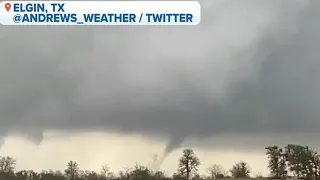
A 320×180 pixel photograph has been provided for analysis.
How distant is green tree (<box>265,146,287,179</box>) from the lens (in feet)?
382

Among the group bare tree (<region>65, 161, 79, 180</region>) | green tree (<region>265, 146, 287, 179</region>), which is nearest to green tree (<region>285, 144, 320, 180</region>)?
green tree (<region>265, 146, 287, 179</region>)

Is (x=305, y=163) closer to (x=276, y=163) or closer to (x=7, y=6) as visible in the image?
(x=276, y=163)

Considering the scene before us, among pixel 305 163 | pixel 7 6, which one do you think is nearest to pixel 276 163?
pixel 305 163

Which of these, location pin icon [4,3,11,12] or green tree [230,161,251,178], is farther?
green tree [230,161,251,178]

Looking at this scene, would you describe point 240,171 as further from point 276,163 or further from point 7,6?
point 7,6

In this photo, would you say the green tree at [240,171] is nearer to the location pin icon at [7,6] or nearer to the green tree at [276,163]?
the green tree at [276,163]

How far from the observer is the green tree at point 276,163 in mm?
116312

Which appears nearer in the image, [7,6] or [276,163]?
[7,6]

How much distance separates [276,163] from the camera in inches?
4619

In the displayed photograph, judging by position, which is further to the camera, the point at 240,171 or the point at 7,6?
the point at 240,171

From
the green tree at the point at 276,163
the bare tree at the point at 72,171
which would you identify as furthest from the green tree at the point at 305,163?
the bare tree at the point at 72,171

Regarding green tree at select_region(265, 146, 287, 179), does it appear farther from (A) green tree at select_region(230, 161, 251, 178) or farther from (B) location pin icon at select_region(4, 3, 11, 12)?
(B) location pin icon at select_region(4, 3, 11, 12)

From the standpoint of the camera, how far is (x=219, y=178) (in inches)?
5143

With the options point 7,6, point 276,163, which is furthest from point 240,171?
point 7,6
